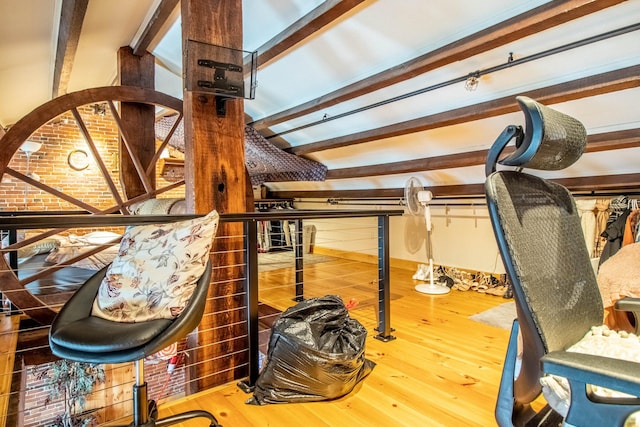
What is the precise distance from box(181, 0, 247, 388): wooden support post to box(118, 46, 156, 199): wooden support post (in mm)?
1574

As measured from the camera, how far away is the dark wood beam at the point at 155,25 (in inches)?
112

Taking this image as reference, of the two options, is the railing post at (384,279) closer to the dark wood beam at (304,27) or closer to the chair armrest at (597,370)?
the dark wood beam at (304,27)

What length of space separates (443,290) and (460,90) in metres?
2.18

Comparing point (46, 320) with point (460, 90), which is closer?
point (46, 320)

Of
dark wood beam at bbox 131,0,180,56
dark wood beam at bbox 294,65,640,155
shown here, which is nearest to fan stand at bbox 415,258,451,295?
dark wood beam at bbox 294,65,640,155

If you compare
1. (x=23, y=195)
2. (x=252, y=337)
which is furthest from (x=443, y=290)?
(x=23, y=195)

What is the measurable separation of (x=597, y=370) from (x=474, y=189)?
378 cm

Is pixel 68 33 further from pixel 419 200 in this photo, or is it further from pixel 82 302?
pixel 419 200

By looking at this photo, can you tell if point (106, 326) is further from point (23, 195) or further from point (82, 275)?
point (23, 195)

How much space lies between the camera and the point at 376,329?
289 centimetres

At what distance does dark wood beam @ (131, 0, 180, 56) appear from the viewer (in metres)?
2.85

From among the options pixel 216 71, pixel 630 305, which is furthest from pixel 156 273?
pixel 630 305

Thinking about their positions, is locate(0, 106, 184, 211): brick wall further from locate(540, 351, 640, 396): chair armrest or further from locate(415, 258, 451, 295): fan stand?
locate(540, 351, 640, 396): chair armrest

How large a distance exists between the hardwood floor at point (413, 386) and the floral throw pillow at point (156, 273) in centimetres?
66
